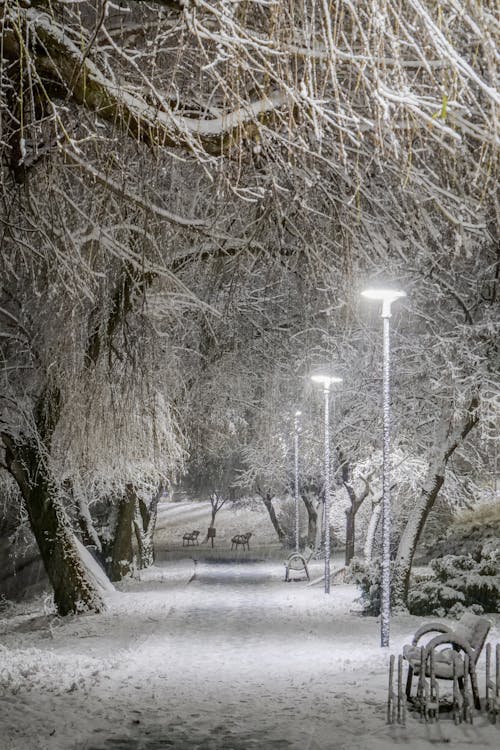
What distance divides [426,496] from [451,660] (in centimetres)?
1074

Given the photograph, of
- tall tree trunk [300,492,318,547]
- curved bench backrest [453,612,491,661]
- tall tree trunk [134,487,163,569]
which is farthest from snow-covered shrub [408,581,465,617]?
tall tree trunk [300,492,318,547]

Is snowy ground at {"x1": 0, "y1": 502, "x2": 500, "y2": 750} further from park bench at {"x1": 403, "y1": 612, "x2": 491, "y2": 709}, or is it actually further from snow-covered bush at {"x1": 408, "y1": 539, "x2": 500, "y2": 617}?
snow-covered bush at {"x1": 408, "y1": 539, "x2": 500, "y2": 617}

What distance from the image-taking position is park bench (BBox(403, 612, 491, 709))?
8.30m

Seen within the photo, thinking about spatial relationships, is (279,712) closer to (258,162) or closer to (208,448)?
(258,162)

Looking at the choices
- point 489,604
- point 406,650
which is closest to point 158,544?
point 489,604

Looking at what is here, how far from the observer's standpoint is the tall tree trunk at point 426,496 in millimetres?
18703

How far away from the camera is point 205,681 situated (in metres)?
10.8

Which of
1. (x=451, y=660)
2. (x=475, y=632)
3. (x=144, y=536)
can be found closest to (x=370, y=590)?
(x=475, y=632)

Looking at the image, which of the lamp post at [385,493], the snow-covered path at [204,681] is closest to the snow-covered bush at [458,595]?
the snow-covered path at [204,681]

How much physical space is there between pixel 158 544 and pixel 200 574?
30.7 metres

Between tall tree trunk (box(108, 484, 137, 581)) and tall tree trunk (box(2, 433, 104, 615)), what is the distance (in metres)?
8.61

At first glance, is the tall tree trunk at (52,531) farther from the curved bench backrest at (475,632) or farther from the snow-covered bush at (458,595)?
the curved bench backrest at (475,632)

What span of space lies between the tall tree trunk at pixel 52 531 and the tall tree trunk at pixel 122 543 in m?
8.61

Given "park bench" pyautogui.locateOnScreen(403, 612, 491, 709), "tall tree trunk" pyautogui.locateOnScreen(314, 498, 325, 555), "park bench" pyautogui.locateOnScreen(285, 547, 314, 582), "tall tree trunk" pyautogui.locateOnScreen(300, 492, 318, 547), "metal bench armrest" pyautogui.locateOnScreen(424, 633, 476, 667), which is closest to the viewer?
"park bench" pyautogui.locateOnScreen(403, 612, 491, 709)
